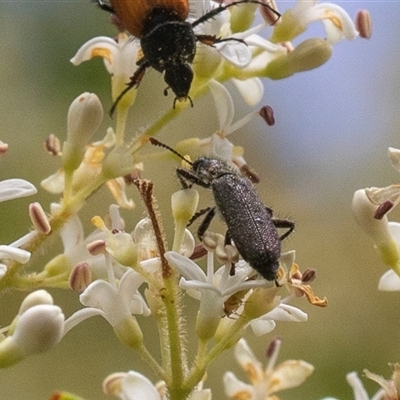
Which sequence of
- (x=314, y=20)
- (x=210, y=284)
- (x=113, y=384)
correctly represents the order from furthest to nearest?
(x=314, y=20) < (x=113, y=384) < (x=210, y=284)

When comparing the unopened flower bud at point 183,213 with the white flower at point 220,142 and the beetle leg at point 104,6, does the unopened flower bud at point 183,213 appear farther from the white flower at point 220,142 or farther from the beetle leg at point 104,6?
the beetle leg at point 104,6

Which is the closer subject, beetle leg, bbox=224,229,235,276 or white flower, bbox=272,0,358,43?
beetle leg, bbox=224,229,235,276

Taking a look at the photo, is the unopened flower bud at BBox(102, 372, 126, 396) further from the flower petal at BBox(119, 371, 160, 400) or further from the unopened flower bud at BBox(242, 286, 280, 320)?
the unopened flower bud at BBox(242, 286, 280, 320)

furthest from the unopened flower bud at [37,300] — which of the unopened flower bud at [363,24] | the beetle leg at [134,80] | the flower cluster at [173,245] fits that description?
the unopened flower bud at [363,24]

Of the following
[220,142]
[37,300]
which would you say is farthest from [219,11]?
[37,300]

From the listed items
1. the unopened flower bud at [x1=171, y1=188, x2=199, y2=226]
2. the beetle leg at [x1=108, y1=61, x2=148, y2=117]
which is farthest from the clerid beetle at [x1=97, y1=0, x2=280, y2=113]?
the unopened flower bud at [x1=171, y1=188, x2=199, y2=226]

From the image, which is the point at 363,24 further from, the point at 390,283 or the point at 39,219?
the point at 39,219

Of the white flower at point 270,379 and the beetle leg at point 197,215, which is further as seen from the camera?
the white flower at point 270,379
